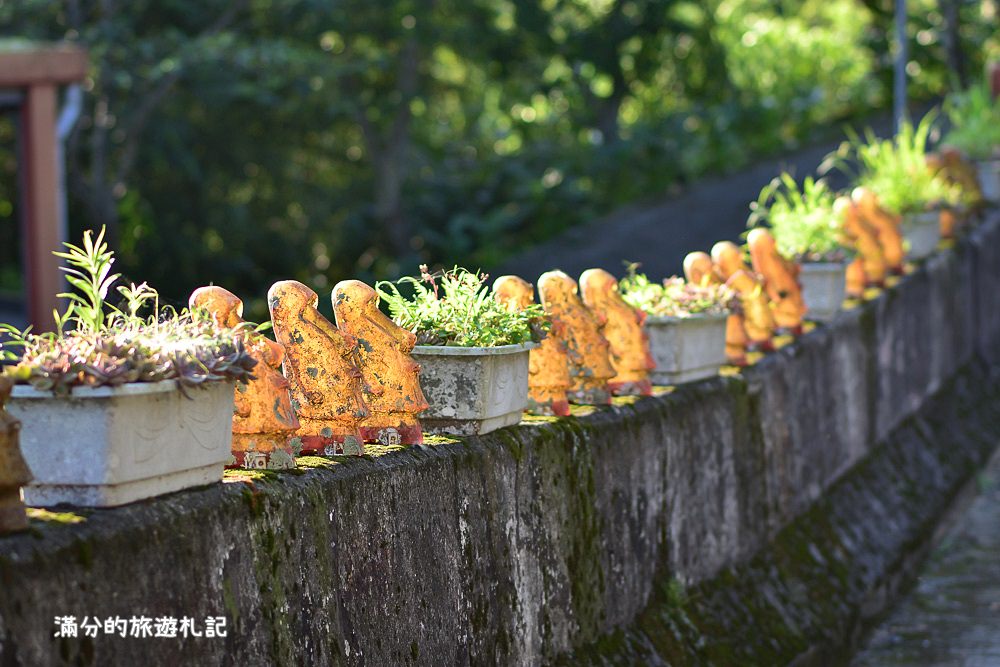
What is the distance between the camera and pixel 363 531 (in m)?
3.59

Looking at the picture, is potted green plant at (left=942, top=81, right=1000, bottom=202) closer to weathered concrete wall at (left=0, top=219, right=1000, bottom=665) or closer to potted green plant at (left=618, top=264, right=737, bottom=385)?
weathered concrete wall at (left=0, top=219, right=1000, bottom=665)

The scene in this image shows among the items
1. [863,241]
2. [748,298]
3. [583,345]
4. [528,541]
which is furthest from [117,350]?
[863,241]

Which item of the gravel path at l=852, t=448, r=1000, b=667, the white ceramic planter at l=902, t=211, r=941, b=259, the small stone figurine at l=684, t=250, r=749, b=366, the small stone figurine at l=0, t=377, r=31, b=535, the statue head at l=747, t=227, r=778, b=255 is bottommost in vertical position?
the gravel path at l=852, t=448, r=1000, b=667

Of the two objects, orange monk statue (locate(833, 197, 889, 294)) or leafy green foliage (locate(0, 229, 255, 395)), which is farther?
orange monk statue (locate(833, 197, 889, 294))

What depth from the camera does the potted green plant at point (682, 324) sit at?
5.60 m

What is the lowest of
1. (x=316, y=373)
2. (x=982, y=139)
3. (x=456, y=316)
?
(x=316, y=373)

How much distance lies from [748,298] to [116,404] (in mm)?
4009

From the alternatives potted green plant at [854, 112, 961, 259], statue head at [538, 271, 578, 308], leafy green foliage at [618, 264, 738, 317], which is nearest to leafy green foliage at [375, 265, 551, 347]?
statue head at [538, 271, 578, 308]

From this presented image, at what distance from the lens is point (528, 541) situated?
14.1ft

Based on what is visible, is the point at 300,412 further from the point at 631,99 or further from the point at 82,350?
the point at 631,99

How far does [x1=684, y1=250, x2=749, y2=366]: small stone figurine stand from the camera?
6.11 m

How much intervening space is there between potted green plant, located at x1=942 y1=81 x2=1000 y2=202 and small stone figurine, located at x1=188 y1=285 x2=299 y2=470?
9.42 meters

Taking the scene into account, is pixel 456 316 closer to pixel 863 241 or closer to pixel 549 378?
pixel 549 378

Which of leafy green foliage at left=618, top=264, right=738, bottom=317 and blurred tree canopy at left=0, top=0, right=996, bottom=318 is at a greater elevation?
blurred tree canopy at left=0, top=0, right=996, bottom=318
